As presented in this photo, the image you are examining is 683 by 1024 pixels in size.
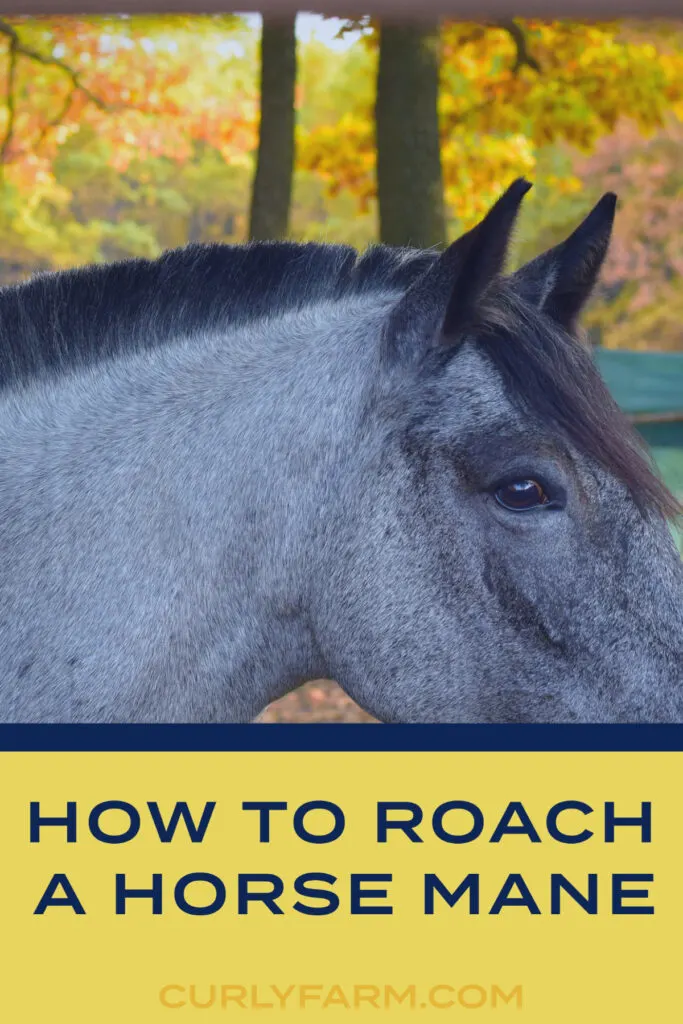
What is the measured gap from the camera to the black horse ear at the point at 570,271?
7.58 feet

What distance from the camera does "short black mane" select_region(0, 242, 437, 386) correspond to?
2.43 m

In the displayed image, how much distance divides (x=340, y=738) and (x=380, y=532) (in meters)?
0.51

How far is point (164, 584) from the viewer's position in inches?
86.2

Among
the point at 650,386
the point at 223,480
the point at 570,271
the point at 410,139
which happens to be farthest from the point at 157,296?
the point at 650,386

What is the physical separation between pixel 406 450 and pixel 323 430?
193 mm

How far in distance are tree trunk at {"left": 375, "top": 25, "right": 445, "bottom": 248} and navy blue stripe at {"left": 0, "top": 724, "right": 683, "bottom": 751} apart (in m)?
4.38

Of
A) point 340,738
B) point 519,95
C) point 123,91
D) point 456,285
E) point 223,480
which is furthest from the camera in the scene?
point 123,91

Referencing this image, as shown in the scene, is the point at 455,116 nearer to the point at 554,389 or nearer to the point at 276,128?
the point at 276,128

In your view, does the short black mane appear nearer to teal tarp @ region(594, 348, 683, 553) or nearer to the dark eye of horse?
the dark eye of horse

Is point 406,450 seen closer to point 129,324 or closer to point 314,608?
point 314,608

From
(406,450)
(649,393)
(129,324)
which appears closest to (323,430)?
(406,450)

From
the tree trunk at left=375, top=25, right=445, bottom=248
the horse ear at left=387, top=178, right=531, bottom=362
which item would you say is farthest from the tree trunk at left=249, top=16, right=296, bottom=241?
the horse ear at left=387, top=178, right=531, bottom=362

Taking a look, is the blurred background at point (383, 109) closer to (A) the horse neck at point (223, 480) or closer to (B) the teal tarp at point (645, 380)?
(B) the teal tarp at point (645, 380)

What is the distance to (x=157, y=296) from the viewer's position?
246 centimetres
